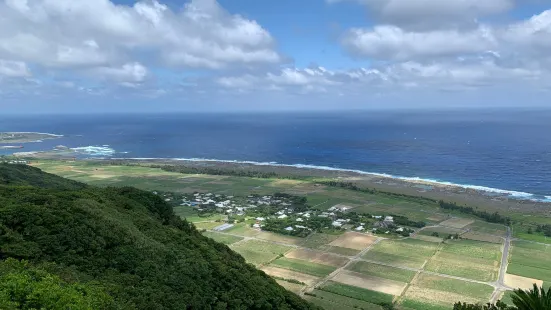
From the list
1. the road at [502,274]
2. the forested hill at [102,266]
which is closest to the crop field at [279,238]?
the road at [502,274]

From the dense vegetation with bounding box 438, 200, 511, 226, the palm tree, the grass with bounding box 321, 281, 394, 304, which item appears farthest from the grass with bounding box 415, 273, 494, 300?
the dense vegetation with bounding box 438, 200, 511, 226

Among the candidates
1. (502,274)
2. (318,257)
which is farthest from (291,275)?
(502,274)

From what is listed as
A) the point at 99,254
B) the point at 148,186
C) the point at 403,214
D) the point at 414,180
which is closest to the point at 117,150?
the point at 148,186

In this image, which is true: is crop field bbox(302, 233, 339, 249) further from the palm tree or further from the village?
the palm tree

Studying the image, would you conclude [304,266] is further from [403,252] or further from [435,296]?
[435,296]

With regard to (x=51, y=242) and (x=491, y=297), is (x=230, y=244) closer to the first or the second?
(x=491, y=297)

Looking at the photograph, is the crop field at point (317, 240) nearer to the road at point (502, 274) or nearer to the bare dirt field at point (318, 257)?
the bare dirt field at point (318, 257)

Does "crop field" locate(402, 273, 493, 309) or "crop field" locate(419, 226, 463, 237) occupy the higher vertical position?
"crop field" locate(419, 226, 463, 237)
